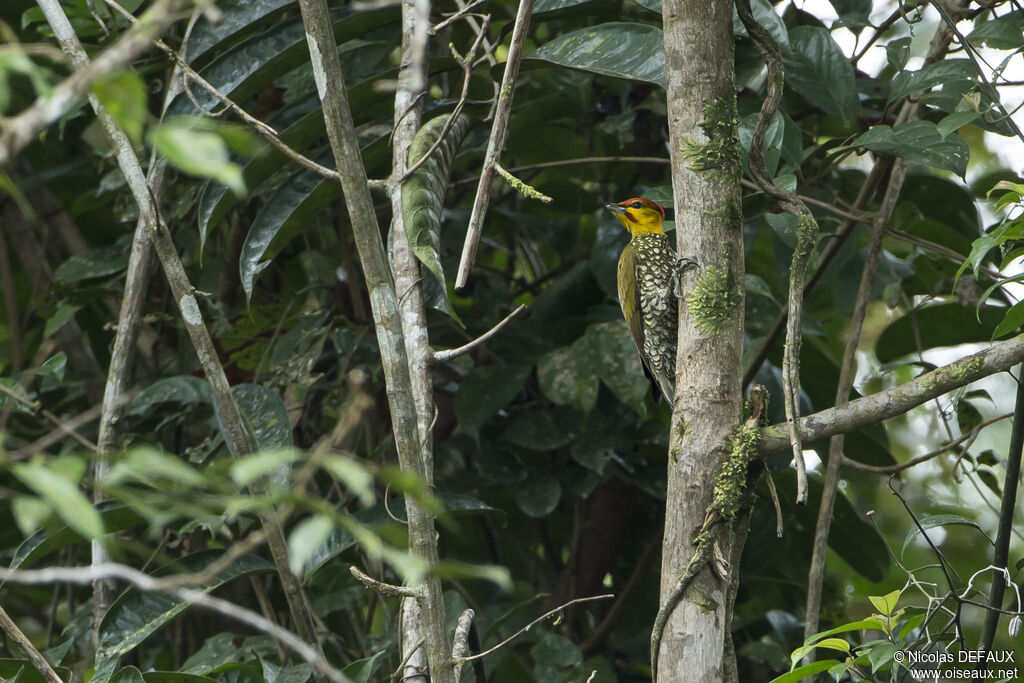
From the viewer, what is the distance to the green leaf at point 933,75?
74.7 inches

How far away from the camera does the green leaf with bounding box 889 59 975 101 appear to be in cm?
190

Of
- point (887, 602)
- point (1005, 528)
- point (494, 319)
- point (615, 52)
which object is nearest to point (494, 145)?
point (615, 52)

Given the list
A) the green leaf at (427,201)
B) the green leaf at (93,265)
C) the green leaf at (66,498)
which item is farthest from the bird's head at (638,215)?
the green leaf at (66,498)

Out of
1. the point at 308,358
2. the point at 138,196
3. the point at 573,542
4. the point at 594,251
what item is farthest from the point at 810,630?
the point at 138,196

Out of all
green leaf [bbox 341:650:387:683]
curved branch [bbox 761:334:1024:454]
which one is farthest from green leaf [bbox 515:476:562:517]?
curved branch [bbox 761:334:1024:454]

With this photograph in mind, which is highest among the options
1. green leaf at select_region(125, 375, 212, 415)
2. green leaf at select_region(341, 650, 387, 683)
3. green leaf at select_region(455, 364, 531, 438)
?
green leaf at select_region(125, 375, 212, 415)

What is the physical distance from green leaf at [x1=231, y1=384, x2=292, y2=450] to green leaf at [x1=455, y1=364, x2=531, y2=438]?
56cm

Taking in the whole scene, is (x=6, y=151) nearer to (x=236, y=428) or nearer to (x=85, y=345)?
(x=236, y=428)

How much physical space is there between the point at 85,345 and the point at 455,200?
1314mm

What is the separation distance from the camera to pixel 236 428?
5.44 feet

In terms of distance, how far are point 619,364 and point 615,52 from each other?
2.71 ft

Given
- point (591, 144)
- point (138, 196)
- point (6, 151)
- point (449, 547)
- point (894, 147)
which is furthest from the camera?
point (449, 547)

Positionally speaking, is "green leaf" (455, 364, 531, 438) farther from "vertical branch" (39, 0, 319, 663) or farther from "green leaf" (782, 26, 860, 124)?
"green leaf" (782, 26, 860, 124)

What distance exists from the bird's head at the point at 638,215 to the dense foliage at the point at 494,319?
0.06 meters
